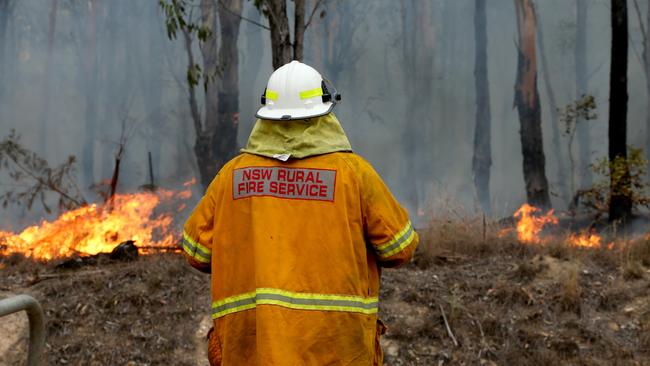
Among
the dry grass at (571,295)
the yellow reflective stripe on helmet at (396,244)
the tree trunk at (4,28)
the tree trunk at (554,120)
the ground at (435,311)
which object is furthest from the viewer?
the tree trunk at (554,120)

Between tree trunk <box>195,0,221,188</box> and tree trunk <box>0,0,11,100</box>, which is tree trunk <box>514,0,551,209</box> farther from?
tree trunk <box>0,0,11,100</box>

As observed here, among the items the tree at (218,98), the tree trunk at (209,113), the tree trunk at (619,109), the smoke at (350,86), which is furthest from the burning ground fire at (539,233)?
the tree trunk at (209,113)

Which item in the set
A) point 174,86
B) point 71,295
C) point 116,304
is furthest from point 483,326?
point 174,86

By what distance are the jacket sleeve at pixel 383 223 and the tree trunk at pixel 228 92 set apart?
453 inches

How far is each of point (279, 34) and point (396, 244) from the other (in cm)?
393

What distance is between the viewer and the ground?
4.61m

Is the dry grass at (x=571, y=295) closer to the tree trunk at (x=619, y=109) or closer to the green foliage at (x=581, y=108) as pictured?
the tree trunk at (x=619, y=109)

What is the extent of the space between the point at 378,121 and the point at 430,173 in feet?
6.42

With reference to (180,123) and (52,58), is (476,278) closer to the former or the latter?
(180,123)

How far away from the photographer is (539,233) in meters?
9.60

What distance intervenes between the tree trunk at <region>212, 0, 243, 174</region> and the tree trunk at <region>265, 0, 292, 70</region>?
7.84 m

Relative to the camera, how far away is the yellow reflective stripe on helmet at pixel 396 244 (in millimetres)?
2145

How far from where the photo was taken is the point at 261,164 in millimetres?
2158

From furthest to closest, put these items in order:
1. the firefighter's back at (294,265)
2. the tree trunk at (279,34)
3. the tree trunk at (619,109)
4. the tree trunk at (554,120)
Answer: the tree trunk at (554,120) → the tree trunk at (619,109) → the tree trunk at (279,34) → the firefighter's back at (294,265)
